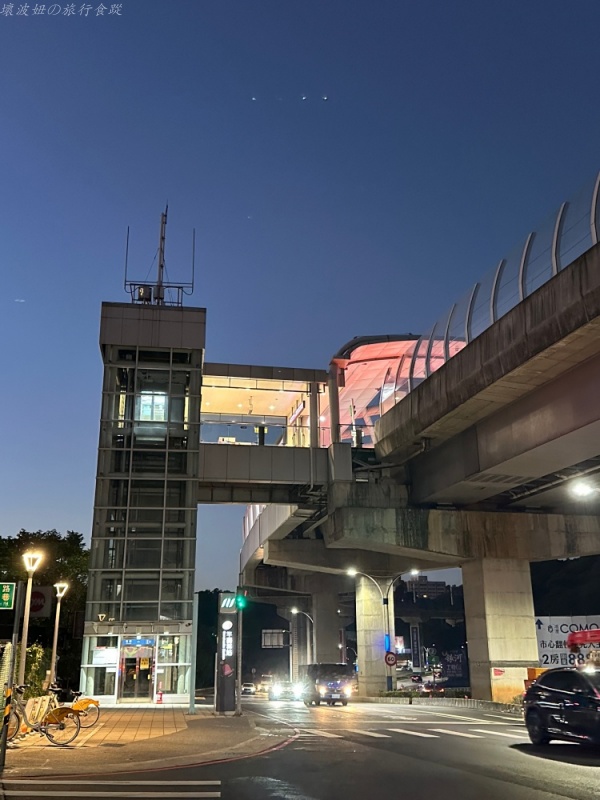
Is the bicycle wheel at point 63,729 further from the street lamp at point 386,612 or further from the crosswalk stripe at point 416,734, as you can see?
the street lamp at point 386,612

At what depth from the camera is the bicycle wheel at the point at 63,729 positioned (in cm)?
1532

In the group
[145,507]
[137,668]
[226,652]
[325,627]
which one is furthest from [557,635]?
[325,627]

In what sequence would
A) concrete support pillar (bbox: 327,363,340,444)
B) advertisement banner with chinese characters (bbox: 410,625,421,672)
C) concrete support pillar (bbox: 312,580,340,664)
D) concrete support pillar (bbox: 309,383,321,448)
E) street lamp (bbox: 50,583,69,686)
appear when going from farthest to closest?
1. advertisement banner with chinese characters (bbox: 410,625,421,672)
2. concrete support pillar (bbox: 312,580,340,664)
3. concrete support pillar (bbox: 309,383,321,448)
4. concrete support pillar (bbox: 327,363,340,444)
5. street lamp (bbox: 50,583,69,686)

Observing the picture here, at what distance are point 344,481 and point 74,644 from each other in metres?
21.3

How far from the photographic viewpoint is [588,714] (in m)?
13.8

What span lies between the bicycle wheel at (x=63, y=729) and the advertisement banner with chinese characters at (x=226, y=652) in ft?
29.9

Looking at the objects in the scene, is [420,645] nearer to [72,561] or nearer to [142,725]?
[72,561]

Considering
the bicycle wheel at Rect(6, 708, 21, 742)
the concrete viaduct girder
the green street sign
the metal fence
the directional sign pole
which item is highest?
the metal fence

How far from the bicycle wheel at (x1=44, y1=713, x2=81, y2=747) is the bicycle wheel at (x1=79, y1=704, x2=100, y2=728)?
173 cm

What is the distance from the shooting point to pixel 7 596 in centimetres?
1380

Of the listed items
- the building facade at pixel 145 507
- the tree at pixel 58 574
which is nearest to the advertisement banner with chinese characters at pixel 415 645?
the tree at pixel 58 574

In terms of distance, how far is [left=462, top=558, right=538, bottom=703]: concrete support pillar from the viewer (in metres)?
33.5

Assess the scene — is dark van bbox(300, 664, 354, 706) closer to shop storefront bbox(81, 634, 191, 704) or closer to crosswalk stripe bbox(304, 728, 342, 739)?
shop storefront bbox(81, 634, 191, 704)

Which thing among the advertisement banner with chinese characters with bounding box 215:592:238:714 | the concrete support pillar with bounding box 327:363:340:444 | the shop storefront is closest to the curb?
the advertisement banner with chinese characters with bounding box 215:592:238:714
